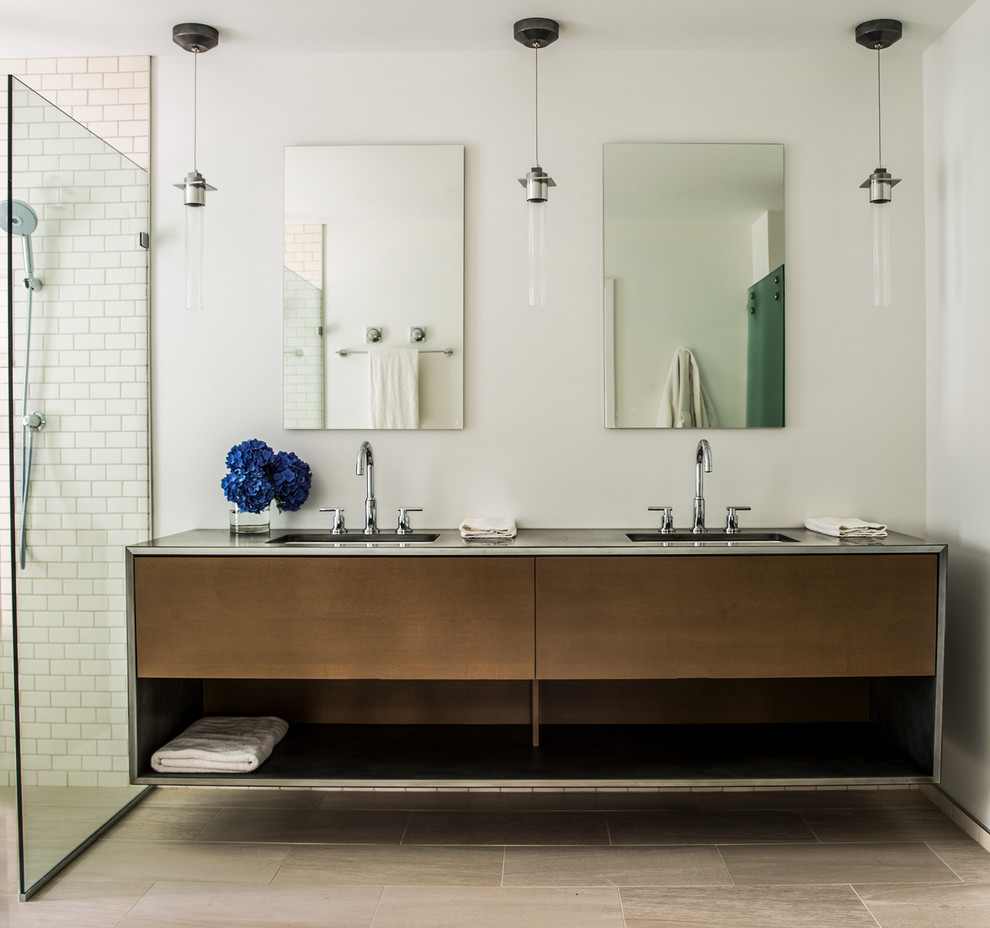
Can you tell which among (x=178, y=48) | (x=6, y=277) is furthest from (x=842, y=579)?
(x=178, y=48)

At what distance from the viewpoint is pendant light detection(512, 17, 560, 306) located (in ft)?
8.94

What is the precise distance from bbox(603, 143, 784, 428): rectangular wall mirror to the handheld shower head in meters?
1.86

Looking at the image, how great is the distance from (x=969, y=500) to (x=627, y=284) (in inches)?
54.2

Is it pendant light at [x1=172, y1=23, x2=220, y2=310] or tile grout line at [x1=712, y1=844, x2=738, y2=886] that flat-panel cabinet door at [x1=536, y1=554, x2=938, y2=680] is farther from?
pendant light at [x1=172, y1=23, x2=220, y2=310]

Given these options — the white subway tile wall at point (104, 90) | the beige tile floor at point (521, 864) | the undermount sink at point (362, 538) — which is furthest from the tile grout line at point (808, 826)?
the white subway tile wall at point (104, 90)

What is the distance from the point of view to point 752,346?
2.99 meters

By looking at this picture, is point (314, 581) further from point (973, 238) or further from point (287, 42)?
point (973, 238)

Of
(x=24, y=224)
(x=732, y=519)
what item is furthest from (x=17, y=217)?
(x=732, y=519)

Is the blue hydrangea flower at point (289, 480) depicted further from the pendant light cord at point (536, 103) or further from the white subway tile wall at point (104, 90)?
the pendant light cord at point (536, 103)

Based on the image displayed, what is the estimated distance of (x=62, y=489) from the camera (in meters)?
2.44

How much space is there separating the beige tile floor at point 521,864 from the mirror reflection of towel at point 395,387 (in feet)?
4.52

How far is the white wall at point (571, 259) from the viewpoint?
3.01 m

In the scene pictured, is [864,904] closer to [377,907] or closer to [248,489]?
[377,907]

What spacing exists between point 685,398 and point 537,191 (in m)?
0.92
